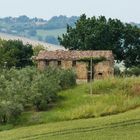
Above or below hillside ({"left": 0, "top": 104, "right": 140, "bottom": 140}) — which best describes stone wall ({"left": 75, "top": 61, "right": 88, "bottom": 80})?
above

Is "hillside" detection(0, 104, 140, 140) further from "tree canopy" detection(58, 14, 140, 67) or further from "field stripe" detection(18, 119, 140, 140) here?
"tree canopy" detection(58, 14, 140, 67)

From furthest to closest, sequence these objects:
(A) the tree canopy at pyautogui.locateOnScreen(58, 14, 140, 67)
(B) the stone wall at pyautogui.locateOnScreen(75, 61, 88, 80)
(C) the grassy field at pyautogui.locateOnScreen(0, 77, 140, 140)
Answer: (A) the tree canopy at pyautogui.locateOnScreen(58, 14, 140, 67) < (B) the stone wall at pyautogui.locateOnScreen(75, 61, 88, 80) < (C) the grassy field at pyautogui.locateOnScreen(0, 77, 140, 140)

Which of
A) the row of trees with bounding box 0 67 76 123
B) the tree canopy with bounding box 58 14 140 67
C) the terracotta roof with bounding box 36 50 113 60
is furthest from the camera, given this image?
the tree canopy with bounding box 58 14 140 67

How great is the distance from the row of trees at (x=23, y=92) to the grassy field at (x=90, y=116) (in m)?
0.70

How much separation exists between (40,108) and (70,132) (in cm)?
1084

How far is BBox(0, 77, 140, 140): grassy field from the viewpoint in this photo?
2844 cm

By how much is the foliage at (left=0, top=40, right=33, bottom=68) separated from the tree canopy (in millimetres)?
5522

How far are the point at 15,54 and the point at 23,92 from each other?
119 feet

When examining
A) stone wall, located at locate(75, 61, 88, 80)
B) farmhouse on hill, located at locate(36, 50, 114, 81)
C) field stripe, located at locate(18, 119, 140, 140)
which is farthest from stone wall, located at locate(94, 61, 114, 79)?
field stripe, located at locate(18, 119, 140, 140)

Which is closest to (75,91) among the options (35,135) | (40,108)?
(40,108)

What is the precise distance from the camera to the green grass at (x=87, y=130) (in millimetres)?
27175

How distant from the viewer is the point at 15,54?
75.2 meters

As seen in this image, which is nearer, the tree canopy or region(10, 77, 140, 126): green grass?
region(10, 77, 140, 126): green grass

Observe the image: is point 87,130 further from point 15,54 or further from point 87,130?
point 15,54
